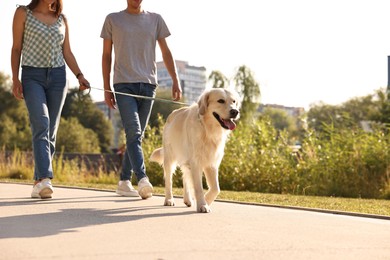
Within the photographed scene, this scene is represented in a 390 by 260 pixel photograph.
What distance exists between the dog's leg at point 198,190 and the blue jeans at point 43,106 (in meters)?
1.83

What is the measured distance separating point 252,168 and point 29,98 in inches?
283

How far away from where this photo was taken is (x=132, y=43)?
28.7 feet

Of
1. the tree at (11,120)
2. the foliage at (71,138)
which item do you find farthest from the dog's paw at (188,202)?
the foliage at (71,138)

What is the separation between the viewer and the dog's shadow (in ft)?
18.3

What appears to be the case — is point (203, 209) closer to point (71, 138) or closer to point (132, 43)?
point (132, 43)

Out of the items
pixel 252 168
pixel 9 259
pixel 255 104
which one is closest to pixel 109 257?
pixel 9 259

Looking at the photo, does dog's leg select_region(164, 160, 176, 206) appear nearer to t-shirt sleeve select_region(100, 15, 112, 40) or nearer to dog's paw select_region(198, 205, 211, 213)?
dog's paw select_region(198, 205, 211, 213)

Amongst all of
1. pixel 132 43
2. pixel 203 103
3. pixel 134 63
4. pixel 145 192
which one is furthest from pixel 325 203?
pixel 132 43

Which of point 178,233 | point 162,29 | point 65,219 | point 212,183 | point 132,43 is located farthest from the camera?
point 162,29

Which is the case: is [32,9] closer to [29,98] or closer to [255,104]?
[29,98]

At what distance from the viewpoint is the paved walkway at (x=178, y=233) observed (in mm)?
4684

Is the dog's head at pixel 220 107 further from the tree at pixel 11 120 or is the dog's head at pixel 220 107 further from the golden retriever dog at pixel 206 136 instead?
the tree at pixel 11 120

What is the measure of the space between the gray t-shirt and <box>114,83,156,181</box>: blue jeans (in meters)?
0.10

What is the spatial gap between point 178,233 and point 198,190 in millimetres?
1686
